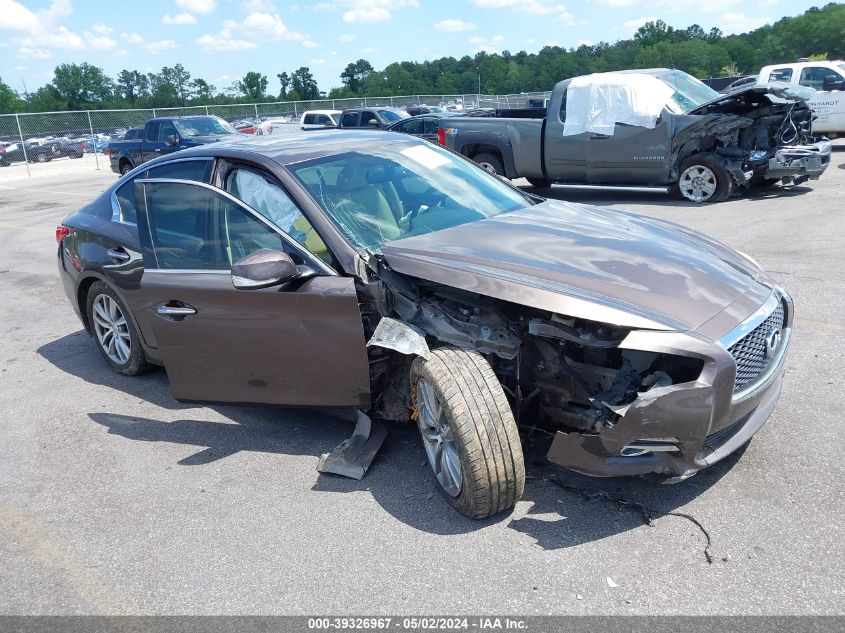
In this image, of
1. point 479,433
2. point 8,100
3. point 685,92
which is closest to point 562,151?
point 685,92

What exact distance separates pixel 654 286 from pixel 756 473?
3.56ft

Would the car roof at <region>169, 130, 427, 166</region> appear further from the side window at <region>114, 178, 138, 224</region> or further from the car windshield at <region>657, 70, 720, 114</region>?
the car windshield at <region>657, 70, 720, 114</region>

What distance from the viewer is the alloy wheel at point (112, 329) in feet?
17.1

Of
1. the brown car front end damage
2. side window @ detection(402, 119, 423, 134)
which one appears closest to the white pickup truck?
side window @ detection(402, 119, 423, 134)

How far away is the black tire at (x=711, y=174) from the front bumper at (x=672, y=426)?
855 cm

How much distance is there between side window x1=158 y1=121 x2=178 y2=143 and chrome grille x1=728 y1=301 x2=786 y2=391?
17.3 metres

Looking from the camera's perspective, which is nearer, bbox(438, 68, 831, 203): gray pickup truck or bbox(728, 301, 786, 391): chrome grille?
bbox(728, 301, 786, 391): chrome grille

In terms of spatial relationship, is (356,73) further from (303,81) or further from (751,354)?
(751,354)

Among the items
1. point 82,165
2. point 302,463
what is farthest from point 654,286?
point 82,165

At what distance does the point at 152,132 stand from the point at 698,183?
1405 centimetres

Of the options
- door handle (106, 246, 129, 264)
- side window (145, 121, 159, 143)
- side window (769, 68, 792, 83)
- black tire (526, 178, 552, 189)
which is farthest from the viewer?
side window (145, 121, 159, 143)

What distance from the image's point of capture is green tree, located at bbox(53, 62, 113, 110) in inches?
3297

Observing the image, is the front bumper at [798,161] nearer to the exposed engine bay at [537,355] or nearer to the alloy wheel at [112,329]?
the exposed engine bay at [537,355]

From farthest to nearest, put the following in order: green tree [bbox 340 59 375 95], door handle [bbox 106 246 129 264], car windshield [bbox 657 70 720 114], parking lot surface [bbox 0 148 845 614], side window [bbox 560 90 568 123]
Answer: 1. green tree [bbox 340 59 375 95]
2. side window [bbox 560 90 568 123]
3. car windshield [bbox 657 70 720 114]
4. door handle [bbox 106 246 129 264]
5. parking lot surface [bbox 0 148 845 614]
